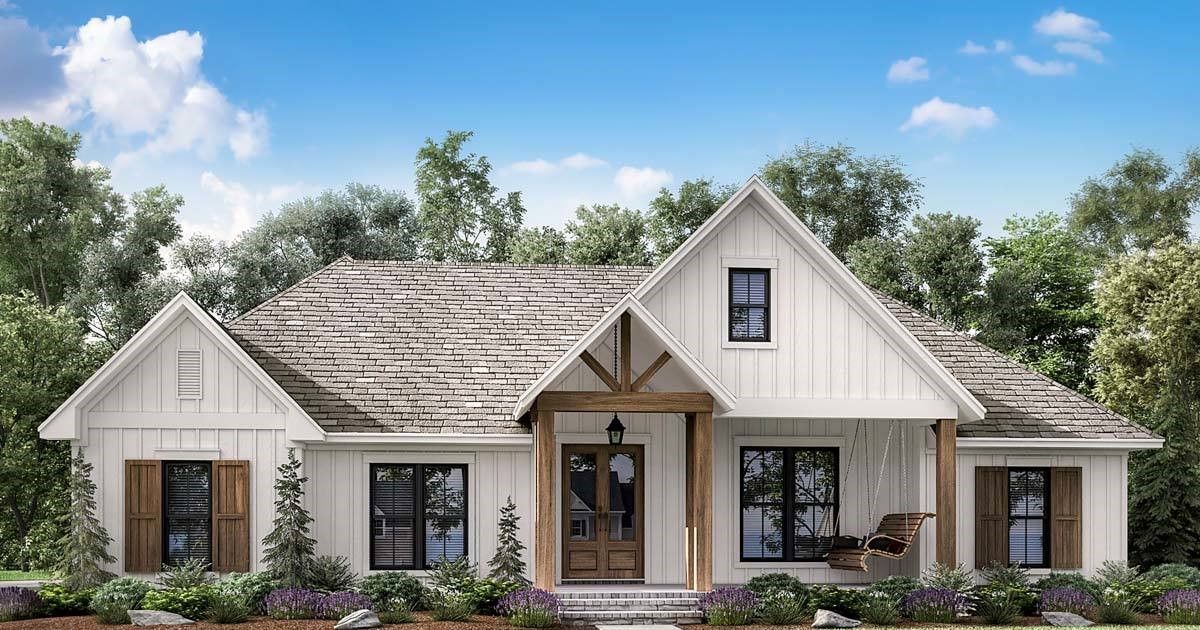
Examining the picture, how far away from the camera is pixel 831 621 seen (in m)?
17.5

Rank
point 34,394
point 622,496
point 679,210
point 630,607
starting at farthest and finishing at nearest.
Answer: point 679,210 < point 34,394 < point 622,496 < point 630,607

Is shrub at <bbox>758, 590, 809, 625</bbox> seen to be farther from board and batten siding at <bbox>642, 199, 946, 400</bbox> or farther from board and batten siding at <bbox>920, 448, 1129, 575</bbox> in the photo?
board and batten siding at <bbox>920, 448, 1129, 575</bbox>

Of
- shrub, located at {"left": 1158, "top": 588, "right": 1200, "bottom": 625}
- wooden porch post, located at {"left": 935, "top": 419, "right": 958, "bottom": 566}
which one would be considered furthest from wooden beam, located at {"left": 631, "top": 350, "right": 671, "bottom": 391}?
shrub, located at {"left": 1158, "top": 588, "right": 1200, "bottom": 625}

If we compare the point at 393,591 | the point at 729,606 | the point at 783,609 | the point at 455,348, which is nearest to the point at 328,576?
the point at 393,591

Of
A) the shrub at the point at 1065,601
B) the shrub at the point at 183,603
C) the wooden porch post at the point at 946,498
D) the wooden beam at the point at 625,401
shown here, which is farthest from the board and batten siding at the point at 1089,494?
the shrub at the point at 183,603

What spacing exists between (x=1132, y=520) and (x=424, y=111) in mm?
26731

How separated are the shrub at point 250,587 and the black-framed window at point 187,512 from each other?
1251 millimetres

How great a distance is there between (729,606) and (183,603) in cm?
724

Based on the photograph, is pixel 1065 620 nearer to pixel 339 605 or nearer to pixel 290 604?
pixel 339 605

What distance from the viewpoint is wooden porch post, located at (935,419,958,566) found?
1973 cm

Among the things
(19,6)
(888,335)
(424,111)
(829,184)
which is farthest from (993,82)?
(19,6)

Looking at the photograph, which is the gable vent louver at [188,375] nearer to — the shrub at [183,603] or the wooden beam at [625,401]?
the shrub at [183,603]

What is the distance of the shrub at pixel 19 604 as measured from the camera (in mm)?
17297

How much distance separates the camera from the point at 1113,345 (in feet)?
119
